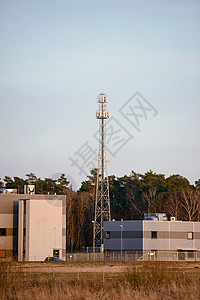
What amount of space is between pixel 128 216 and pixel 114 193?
6.34 meters

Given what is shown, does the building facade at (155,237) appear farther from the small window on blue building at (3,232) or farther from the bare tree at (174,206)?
the bare tree at (174,206)

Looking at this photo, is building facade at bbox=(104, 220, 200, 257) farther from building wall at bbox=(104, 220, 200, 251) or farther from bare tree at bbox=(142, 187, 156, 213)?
bare tree at bbox=(142, 187, 156, 213)

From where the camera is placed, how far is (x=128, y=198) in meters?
122

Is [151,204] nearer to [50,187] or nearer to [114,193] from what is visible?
[114,193]

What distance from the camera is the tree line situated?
360 ft

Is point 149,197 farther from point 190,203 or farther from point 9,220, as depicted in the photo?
point 9,220

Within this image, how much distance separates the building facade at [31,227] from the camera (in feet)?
239

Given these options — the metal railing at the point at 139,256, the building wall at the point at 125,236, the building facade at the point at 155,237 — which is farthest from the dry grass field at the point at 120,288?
the building wall at the point at 125,236

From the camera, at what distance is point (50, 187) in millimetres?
124125

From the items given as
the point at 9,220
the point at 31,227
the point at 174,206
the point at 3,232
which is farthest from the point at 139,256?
the point at 174,206

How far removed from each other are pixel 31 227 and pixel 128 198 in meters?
51.7

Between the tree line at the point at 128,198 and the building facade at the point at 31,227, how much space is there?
117ft

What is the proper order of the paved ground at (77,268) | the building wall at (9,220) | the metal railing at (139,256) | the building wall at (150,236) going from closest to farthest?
1. the paved ground at (77,268)
2. the building wall at (9,220)
3. the metal railing at (139,256)
4. the building wall at (150,236)

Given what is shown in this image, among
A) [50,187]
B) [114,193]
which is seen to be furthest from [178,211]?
[50,187]
